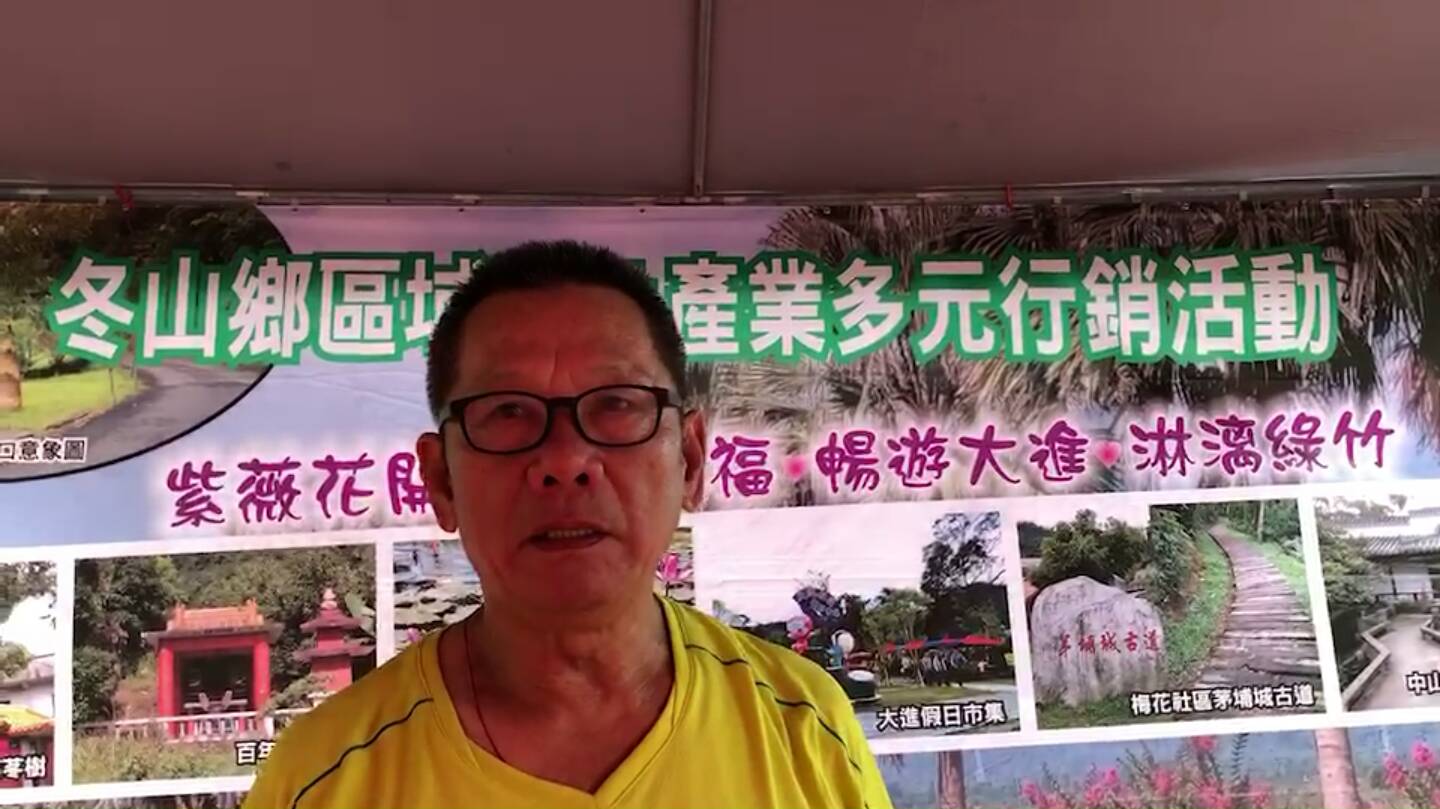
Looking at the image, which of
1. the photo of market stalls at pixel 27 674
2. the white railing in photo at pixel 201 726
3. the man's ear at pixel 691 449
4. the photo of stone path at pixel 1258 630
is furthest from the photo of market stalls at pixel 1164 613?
the photo of market stalls at pixel 27 674

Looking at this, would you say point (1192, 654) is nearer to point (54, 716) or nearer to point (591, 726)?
point (591, 726)

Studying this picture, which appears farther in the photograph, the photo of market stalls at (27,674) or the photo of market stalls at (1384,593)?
the photo of market stalls at (1384,593)

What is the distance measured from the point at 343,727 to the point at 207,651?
2.21 ft

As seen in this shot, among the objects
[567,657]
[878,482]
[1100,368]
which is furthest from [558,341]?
[1100,368]

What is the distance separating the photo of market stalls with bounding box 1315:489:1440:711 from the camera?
154 centimetres

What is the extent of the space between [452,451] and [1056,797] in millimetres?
1065

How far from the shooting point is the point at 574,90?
1386mm

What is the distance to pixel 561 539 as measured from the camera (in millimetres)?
856

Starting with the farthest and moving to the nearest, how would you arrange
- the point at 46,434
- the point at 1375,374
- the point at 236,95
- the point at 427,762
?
the point at 1375,374 < the point at 46,434 < the point at 236,95 < the point at 427,762

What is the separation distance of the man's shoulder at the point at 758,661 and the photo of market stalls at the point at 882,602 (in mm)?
416

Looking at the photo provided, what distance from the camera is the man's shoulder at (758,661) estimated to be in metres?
0.99

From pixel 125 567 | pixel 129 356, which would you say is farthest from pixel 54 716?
pixel 129 356

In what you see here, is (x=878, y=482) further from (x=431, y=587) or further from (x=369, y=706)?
(x=369, y=706)

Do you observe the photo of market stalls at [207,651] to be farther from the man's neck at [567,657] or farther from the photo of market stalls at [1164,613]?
the photo of market stalls at [1164,613]
